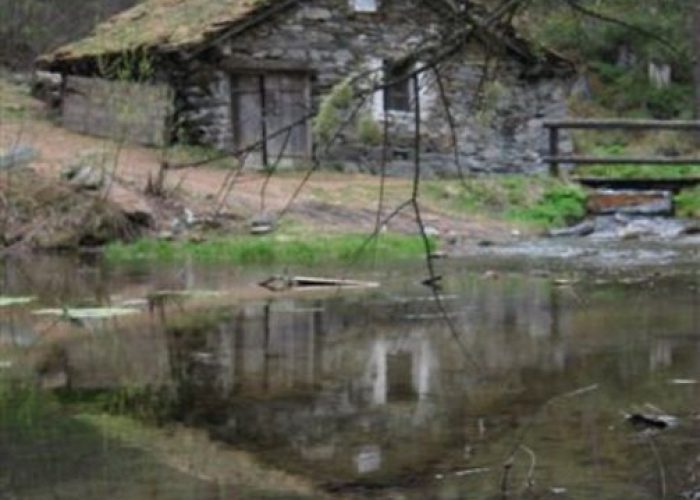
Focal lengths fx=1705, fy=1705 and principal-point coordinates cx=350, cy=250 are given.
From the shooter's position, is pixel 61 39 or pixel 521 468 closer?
pixel 521 468

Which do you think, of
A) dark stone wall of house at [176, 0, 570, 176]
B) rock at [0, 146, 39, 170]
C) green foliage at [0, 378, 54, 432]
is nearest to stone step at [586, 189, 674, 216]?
dark stone wall of house at [176, 0, 570, 176]

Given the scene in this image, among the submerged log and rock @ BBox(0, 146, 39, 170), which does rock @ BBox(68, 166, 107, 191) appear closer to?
rock @ BBox(0, 146, 39, 170)

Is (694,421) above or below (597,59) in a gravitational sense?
below

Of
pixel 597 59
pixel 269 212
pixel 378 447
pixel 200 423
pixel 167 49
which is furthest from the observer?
pixel 597 59

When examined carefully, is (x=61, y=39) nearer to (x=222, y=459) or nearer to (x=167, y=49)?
(x=167, y=49)

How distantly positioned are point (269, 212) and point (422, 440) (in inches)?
594

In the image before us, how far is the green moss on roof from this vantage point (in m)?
27.5

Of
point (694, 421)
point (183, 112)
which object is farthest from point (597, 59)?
point (694, 421)

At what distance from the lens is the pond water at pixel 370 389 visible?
7.41 meters

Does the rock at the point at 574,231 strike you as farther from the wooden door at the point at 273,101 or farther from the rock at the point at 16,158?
the rock at the point at 16,158

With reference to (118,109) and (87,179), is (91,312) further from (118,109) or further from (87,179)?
(118,109)

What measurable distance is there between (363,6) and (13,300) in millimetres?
15885

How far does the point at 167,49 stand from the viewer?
1083 inches

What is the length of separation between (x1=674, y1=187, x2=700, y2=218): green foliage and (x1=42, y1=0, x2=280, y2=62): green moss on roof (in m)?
7.15
